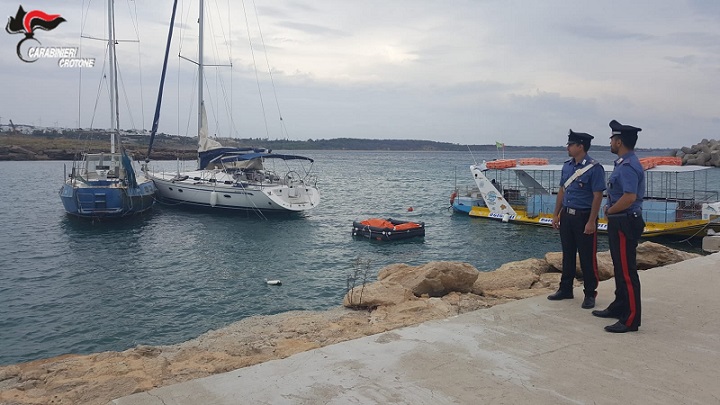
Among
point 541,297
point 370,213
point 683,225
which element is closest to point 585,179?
point 541,297

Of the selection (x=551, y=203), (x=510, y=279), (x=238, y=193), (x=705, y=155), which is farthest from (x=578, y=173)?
(x=705, y=155)

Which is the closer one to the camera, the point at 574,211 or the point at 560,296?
the point at 574,211

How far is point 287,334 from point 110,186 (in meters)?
23.8

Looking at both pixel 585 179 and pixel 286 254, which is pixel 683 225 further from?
pixel 585 179

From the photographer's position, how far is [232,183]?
3027cm

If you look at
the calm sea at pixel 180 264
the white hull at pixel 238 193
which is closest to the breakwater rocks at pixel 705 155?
the calm sea at pixel 180 264

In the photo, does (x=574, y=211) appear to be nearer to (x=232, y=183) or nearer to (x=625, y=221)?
(x=625, y=221)

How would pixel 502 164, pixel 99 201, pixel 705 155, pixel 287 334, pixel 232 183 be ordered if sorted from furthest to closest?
pixel 705 155 < pixel 232 183 < pixel 502 164 < pixel 99 201 < pixel 287 334

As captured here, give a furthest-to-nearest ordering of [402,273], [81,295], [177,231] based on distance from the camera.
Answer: [177,231], [81,295], [402,273]

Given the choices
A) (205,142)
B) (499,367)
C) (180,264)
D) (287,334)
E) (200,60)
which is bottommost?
(180,264)

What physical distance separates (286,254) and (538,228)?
13.3 metres

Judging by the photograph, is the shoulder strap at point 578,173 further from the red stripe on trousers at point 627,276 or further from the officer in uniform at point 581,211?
the red stripe on trousers at point 627,276

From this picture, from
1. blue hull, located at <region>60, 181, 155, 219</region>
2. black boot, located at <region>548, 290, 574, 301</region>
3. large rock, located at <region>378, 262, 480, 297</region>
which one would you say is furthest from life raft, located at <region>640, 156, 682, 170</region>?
blue hull, located at <region>60, 181, 155, 219</region>

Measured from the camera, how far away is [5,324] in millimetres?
11836
